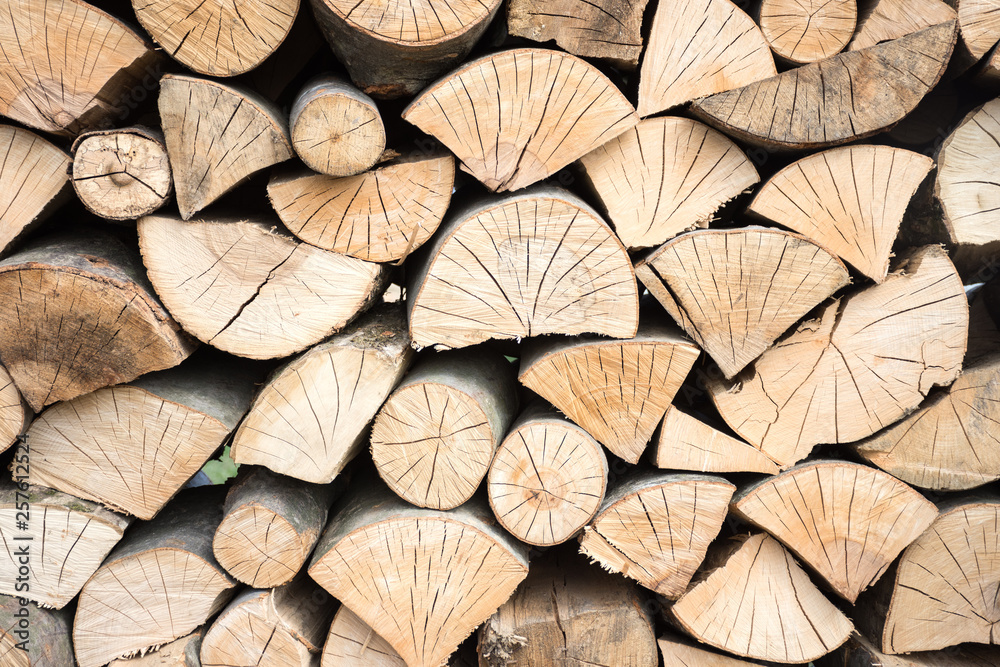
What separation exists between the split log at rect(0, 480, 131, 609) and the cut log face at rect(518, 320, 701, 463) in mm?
1493

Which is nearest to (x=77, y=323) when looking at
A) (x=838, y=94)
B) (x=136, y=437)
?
(x=136, y=437)

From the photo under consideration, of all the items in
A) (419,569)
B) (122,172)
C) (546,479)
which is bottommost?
(419,569)

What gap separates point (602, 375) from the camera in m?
1.88

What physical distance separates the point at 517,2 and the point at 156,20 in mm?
984

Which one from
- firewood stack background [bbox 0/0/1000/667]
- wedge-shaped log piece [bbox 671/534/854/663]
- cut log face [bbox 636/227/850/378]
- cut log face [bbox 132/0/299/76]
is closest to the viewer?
cut log face [bbox 132/0/299/76]

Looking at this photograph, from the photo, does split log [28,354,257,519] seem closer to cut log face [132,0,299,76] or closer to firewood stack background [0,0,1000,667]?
firewood stack background [0,0,1000,667]

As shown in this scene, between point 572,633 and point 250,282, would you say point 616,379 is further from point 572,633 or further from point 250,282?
point 250,282

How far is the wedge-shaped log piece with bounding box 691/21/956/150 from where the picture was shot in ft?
5.93

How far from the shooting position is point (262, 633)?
80.9 inches

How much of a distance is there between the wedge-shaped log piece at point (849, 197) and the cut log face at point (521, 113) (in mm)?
538

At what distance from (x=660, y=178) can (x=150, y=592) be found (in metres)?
2.17

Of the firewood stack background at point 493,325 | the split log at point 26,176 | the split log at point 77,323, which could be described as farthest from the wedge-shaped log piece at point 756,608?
the split log at point 26,176

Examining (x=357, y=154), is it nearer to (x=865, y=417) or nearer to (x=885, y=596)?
(x=865, y=417)

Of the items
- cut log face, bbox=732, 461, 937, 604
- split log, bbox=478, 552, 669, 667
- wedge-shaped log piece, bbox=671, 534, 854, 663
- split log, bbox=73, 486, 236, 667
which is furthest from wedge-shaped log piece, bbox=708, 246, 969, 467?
split log, bbox=73, 486, 236, 667
